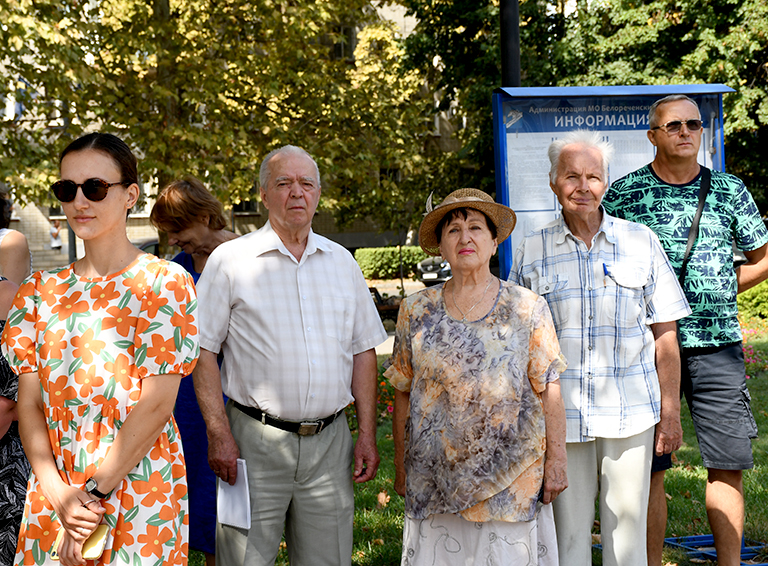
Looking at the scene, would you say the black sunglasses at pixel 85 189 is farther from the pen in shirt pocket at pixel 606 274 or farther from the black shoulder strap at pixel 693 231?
the black shoulder strap at pixel 693 231

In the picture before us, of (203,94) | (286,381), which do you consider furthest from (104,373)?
(203,94)

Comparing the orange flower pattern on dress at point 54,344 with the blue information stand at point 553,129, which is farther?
the blue information stand at point 553,129

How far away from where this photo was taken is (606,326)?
3.43m

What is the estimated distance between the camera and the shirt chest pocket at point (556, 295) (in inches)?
136

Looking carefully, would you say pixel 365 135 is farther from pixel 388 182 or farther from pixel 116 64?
pixel 116 64

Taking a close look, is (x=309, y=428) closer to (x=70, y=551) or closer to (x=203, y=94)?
(x=70, y=551)

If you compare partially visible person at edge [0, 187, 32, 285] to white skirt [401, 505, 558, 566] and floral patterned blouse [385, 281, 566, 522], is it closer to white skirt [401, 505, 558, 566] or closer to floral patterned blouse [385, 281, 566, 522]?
floral patterned blouse [385, 281, 566, 522]

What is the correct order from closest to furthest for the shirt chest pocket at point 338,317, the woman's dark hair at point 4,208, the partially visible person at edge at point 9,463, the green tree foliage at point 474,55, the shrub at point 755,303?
1. the partially visible person at edge at point 9,463
2. the shirt chest pocket at point 338,317
3. the woman's dark hair at point 4,208
4. the shrub at point 755,303
5. the green tree foliage at point 474,55

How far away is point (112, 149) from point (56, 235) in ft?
88.5

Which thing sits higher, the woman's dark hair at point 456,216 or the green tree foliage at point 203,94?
the green tree foliage at point 203,94

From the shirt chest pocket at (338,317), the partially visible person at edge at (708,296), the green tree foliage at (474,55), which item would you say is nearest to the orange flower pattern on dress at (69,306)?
the shirt chest pocket at (338,317)

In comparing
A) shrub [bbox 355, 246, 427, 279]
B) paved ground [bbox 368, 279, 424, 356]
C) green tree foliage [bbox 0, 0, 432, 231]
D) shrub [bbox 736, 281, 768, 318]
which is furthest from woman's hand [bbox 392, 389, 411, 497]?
shrub [bbox 355, 246, 427, 279]

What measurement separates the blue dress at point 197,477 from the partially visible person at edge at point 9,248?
1193mm

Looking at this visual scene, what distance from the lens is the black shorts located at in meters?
3.88
